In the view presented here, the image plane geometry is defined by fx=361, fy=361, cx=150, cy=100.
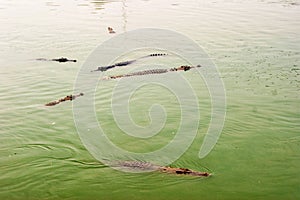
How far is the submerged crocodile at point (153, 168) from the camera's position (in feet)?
18.6

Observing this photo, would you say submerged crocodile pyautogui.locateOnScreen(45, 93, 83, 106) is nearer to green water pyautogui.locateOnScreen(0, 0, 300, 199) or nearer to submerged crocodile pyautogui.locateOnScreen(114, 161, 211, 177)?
green water pyautogui.locateOnScreen(0, 0, 300, 199)

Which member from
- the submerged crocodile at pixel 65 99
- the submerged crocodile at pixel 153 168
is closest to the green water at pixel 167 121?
the submerged crocodile at pixel 153 168

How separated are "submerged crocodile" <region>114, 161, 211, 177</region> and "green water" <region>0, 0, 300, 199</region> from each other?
13 centimetres

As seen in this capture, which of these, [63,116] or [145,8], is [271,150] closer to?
[63,116]

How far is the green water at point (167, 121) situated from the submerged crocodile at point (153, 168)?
13 centimetres

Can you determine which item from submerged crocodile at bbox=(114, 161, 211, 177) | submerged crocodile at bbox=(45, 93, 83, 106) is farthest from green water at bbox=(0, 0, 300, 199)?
submerged crocodile at bbox=(45, 93, 83, 106)

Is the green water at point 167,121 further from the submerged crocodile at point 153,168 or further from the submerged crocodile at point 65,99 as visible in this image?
the submerged crocodile at point 65,99

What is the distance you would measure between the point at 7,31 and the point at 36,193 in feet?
36.0

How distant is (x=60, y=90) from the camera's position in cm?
916

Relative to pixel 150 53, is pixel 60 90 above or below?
below

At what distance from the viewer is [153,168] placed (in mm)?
5820

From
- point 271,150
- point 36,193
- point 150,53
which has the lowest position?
point 36,193

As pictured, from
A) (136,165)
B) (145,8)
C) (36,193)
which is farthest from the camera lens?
(145,8)

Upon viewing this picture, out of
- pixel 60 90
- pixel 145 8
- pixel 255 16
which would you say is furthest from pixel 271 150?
pixel 145 8
